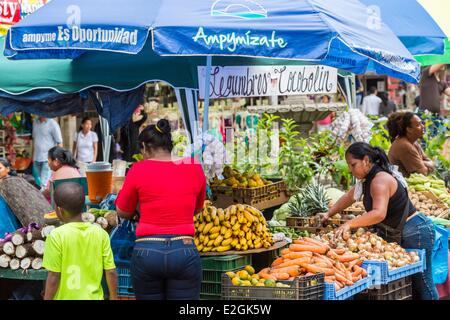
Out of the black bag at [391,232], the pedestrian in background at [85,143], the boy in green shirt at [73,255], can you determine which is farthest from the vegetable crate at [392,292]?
the pedestrian in background at [85,143]

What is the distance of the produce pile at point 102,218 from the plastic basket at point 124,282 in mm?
552

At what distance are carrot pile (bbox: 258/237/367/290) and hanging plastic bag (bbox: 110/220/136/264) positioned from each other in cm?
113

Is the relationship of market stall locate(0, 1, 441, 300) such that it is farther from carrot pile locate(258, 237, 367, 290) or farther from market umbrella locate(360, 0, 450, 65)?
market umbrella locate(360, 0, 450, 65)

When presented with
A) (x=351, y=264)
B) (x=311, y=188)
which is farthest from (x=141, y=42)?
(x=311, y=188)

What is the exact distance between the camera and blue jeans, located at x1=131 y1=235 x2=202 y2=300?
17.9 ft

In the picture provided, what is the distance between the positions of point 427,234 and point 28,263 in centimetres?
371

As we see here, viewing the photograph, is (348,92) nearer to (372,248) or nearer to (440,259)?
(440,259)

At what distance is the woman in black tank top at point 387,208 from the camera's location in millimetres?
7230

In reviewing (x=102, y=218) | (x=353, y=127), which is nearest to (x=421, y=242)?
(x=102, y=218)

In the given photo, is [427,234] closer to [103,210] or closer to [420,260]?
[420,260]

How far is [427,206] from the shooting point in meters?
9.68

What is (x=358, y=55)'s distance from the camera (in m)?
6.30

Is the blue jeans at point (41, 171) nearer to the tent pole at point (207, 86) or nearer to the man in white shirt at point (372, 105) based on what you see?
the tent pole at point (207, 86)

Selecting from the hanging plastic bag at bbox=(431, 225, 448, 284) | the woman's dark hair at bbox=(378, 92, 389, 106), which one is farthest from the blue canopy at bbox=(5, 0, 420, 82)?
the woman's dark hair at bbox=(378, 92, 389, 106)
